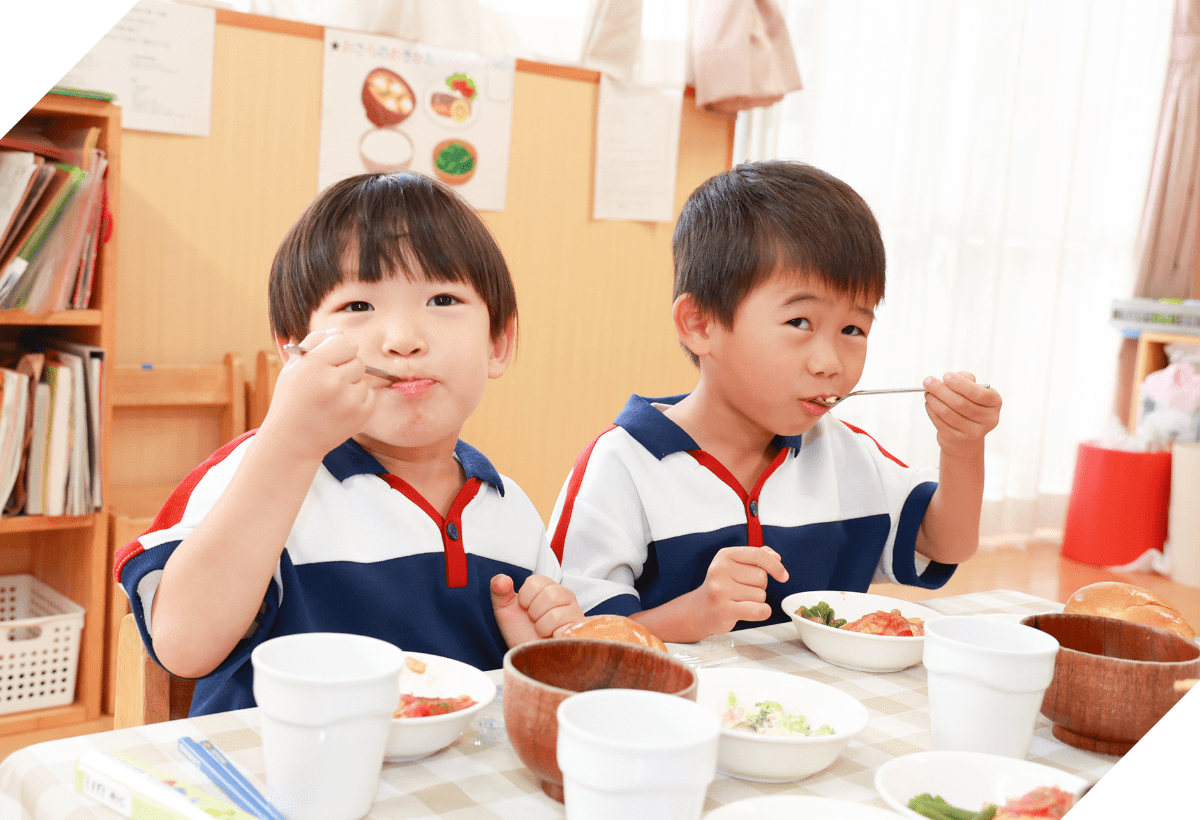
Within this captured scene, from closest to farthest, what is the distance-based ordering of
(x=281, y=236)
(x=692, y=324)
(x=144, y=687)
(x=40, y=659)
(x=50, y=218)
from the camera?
(x=144, y=687) < (x=692, y=324) < (x=50, y=218) < (x=40, y=659) < (x=281, y=236)

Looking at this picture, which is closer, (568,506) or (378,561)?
(378,561)

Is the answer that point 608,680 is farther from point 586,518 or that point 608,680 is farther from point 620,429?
point 620,429

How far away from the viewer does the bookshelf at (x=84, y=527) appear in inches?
74.2

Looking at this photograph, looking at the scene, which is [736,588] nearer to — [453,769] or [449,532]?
[449,532]

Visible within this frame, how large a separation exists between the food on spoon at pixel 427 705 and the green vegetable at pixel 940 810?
0.26 meters

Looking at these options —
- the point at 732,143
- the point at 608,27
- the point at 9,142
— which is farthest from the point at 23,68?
the point at 732,143

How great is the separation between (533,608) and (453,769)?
0.93ft

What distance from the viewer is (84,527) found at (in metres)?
2.00

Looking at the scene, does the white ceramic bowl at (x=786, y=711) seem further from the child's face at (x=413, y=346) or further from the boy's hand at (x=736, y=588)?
the child's face at (x=413, y=346)

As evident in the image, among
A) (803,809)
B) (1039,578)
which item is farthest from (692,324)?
(1039,578)

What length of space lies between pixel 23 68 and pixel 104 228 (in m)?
1.51

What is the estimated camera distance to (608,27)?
268 cm

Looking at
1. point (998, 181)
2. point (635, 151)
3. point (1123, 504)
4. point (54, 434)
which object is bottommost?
point (1123, 504)

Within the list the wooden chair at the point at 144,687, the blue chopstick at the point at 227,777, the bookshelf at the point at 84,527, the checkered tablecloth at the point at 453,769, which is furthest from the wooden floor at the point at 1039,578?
the blue chopstick at the point at 227,777
